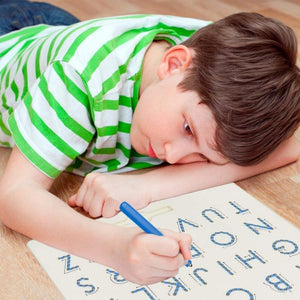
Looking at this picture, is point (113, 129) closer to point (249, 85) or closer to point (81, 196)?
point (81, 196)

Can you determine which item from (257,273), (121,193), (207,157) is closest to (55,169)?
(121,193)

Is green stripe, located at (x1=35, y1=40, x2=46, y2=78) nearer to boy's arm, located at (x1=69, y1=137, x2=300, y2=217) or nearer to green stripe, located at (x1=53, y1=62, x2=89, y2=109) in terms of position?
green stripe, located at (x1=53, y1=62, x2=89, y2=109)

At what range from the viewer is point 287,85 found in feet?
2.48

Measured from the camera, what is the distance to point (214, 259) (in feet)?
2.19

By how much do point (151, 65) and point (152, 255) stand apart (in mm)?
389

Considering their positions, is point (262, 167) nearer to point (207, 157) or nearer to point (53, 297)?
point (207, 157)

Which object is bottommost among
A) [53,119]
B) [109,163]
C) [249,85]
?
[109,163]

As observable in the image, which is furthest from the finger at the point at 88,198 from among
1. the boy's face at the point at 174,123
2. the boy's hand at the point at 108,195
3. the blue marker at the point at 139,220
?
the blue marker at the point at 139,220

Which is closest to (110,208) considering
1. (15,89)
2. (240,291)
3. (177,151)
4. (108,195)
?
(108,195)

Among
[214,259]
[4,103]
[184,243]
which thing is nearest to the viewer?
[184,243]

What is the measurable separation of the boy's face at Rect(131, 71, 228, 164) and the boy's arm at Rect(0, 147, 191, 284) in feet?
0.51

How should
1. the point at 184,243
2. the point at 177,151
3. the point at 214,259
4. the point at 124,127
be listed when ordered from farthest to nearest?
1. the point at 124,127
2. the point at 177,151
3. the point at 214,259
4. the point at 184,243

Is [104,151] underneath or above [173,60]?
underneath

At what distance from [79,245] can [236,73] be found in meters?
0.30
